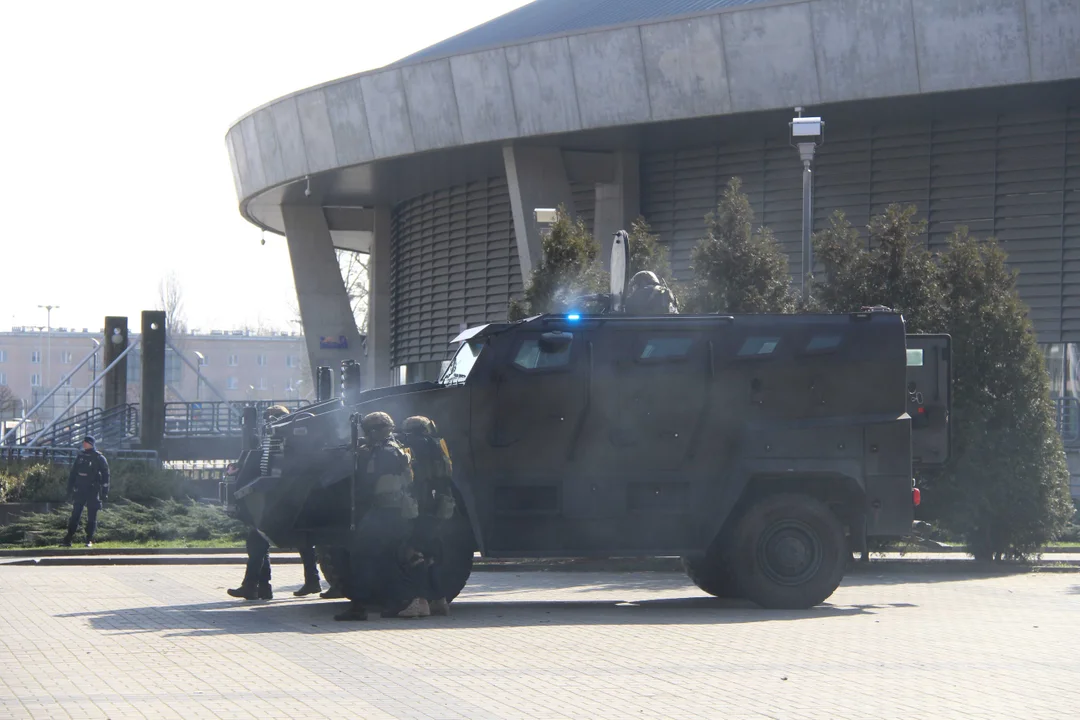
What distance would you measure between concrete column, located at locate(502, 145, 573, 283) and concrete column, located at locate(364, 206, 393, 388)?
12137mm

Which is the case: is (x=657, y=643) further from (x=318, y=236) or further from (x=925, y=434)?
(x=318, y=236)

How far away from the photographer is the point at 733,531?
1357 cm

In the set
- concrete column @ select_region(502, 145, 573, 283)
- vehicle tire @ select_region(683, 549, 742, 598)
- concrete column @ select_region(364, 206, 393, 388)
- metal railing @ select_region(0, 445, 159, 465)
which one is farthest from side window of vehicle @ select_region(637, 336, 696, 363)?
concrete column @ select_region(364, 206, 393, 388)

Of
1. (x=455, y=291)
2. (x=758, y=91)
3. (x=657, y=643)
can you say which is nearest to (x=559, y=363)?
(x=657, y=643)

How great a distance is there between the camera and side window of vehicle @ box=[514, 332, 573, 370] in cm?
1353

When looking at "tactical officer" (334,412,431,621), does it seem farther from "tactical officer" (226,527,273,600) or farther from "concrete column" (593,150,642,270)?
"concrete column" (593,150,642,270)

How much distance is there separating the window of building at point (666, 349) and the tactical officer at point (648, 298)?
175 centimetres

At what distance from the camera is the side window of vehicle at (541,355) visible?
1353cm

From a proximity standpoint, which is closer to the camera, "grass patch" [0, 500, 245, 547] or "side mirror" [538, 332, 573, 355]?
"side mirror" [538, 332, 573, 355]

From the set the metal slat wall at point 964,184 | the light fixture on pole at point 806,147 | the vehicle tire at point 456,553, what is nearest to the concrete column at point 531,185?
the metal slat wall at point 964,184

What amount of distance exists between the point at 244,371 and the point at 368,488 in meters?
→ 143

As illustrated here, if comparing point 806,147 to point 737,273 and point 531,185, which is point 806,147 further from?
point 531,185

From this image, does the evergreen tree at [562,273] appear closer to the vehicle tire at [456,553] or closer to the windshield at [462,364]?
the windshield at [462,364]

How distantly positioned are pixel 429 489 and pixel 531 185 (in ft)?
64.7
